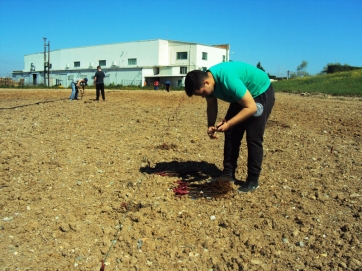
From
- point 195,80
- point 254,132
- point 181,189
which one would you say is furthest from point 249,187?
point 195,80

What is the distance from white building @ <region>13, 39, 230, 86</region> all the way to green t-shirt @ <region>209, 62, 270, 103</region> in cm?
5172

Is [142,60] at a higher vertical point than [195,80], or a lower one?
higher

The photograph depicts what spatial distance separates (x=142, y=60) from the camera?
5844 centimetres

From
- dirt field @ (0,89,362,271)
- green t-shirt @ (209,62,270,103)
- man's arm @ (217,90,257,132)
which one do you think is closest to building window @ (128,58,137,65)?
dirt field @ (0,89,362,271)

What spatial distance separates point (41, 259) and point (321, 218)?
2343mm

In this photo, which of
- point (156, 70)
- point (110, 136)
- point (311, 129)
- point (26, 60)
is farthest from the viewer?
point (26, 60)

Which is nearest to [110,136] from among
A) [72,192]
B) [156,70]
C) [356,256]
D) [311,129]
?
[72,192]

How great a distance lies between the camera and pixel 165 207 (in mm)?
3553

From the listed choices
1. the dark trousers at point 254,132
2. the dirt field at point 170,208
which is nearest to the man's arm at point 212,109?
the dark trousers at point 254,132

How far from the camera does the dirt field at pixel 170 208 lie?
2713mm

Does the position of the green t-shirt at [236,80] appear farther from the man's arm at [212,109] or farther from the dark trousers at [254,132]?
the man's arm at [212,109]

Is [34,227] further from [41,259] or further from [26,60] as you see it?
[26,60]

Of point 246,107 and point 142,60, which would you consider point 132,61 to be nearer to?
point 142,60

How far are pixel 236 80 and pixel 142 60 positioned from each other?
186ft
